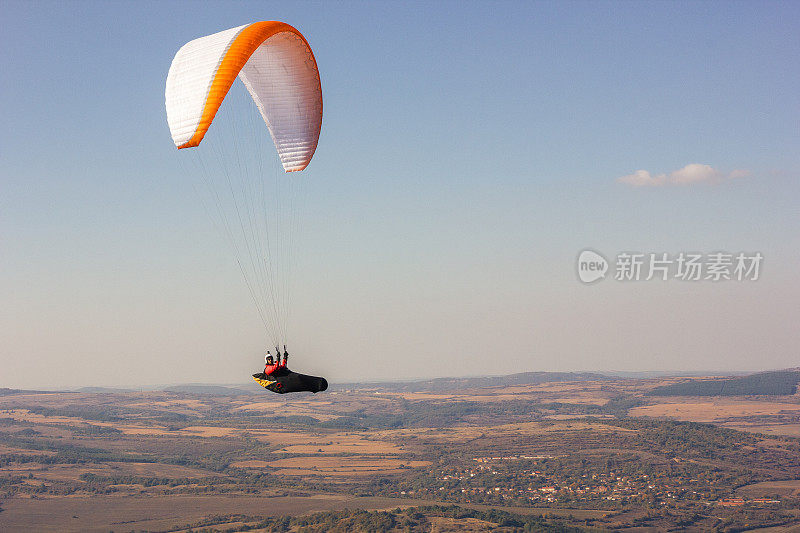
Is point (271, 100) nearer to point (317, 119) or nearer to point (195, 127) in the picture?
→ point (317, 119)

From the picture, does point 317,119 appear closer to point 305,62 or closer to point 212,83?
point 305,62

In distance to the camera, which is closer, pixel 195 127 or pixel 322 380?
pixel 195 127

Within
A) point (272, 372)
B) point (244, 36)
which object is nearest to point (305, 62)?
point (244, 36)

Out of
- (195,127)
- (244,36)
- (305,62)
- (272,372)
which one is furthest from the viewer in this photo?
(305,62)

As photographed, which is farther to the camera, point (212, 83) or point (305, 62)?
point (305, 62)

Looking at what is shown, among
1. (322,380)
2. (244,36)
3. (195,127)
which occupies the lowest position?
(322,380)

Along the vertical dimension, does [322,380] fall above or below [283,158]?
below

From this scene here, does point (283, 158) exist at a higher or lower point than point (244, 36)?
lower

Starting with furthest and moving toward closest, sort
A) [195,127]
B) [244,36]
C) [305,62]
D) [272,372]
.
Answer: [305,62], [272,372], [244,36], [195,127]

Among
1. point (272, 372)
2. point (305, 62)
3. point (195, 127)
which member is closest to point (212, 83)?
point (195, 127)
